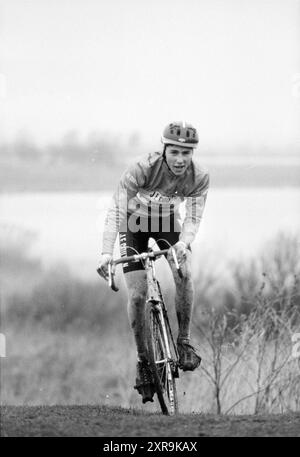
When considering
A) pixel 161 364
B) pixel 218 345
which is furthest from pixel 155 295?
pixel 218 345

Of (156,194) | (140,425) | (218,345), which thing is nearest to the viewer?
(140,425)

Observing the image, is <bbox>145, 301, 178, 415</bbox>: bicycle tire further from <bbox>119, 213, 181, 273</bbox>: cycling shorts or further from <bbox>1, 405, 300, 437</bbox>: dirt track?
<bbox>119, 213, 181, 273</bbox>: cycling shorts

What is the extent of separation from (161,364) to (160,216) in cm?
124

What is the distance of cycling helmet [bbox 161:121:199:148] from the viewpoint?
8.16 meters

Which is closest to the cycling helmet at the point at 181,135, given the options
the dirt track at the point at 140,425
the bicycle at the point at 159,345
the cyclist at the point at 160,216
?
the cyclist at the point at 160,216

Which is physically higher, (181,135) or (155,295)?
(181,135)

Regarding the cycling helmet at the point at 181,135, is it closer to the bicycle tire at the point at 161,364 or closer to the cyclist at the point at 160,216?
the cyclist at the point at 160,216

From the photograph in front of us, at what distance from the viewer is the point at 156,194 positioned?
848 cm

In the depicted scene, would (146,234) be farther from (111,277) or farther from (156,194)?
(111,277)

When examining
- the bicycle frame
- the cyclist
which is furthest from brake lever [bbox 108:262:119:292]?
the bicycle frame

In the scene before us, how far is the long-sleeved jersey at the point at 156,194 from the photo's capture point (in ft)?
27.4

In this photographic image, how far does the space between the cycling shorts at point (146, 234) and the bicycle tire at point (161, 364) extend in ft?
1.59
